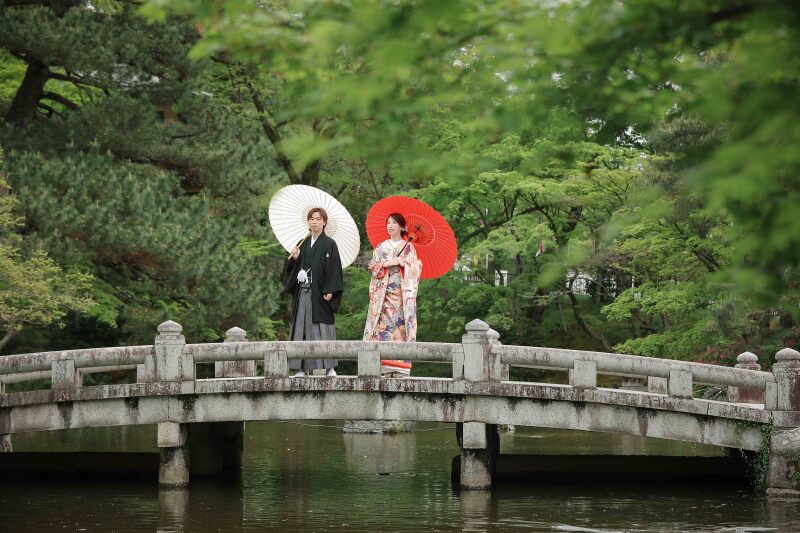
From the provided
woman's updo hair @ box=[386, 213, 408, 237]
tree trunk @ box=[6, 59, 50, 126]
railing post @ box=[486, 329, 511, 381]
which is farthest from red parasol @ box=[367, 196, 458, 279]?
tree trunk @ box=[6, 59, 50, 126]

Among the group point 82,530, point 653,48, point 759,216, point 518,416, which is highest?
point 653,48

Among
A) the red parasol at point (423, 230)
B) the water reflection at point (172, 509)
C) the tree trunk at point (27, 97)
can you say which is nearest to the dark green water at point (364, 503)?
the water reflection at point (172, 509)

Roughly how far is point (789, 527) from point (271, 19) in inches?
301

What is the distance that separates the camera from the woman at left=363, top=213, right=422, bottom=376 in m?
16.9

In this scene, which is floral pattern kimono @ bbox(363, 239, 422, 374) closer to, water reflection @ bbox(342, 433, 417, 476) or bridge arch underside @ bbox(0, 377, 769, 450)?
water reflection @ bbox(342, 433, 417, 476)

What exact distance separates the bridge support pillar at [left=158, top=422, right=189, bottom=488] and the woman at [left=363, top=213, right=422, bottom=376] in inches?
148

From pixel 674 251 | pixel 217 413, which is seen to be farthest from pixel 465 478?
pixel 674 251

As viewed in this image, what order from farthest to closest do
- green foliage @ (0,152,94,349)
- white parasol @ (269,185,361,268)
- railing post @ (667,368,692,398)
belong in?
green foliage @ (0,152,94,349) < white parasol @ (269,185,361,268) < railing post @ (667,368,692,398)

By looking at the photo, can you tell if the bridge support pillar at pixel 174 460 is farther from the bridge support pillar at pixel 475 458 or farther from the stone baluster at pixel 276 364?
the bridge support pillar at pixel 475 458

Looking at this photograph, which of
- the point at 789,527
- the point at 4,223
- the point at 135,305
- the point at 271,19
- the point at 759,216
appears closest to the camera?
the point at 759,216

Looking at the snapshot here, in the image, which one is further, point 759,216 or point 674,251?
point 674,251

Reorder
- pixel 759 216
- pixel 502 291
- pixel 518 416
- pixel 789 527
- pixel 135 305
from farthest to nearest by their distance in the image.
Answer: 1. pixel 502 291
2. pixel 135 305
3. pixel 518 416
4. pixel 789 527
5. pixel 759 216

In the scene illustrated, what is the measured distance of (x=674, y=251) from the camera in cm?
1952

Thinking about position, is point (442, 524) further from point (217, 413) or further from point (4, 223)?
point (4, 223)
